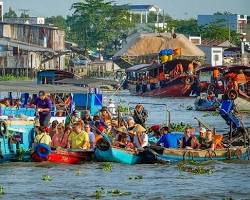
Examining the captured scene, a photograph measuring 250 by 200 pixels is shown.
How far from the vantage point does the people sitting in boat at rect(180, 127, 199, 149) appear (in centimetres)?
2686

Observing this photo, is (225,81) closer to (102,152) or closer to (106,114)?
(106,114)

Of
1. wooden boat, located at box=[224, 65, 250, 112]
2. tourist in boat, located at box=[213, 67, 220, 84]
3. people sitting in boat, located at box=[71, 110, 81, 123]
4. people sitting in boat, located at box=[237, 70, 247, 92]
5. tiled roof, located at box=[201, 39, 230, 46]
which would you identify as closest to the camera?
people sitting in boat, located at box=[71, 110, 81, 123]

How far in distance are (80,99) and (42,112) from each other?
8060 millimetres

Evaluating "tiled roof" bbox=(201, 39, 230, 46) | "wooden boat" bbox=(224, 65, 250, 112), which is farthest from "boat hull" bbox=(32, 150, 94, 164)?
"tiled roof" bbox=(201, 39, 230, 46)

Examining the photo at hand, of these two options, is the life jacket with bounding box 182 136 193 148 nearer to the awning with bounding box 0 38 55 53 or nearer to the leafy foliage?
the leafy foliage

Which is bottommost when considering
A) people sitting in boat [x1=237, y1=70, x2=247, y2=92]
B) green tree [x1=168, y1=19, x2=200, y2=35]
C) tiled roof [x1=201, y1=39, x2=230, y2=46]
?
people sitting in boat [x1=237, y1=70, x2=247, y2=92]

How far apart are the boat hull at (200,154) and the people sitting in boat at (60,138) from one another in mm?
2501

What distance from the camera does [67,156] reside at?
86.8ft

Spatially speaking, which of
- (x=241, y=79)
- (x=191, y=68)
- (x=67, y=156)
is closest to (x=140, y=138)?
(x=67, y=156)

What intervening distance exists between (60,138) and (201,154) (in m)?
3.69

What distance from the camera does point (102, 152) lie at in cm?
2650

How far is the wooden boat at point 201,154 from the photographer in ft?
87.9

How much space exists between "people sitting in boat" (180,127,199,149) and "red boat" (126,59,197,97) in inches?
1439

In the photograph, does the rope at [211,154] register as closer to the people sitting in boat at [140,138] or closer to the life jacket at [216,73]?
the people sitting in boat at [140,138]
